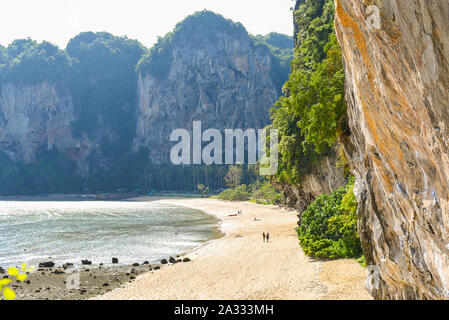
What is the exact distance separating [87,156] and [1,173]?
108 ft

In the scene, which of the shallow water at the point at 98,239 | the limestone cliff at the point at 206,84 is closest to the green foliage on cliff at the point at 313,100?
the shallow water at the point at 98,239

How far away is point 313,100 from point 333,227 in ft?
24.9

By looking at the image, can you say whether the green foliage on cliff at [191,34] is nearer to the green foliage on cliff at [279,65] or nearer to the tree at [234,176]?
the green foliage on cliff at [279,65]

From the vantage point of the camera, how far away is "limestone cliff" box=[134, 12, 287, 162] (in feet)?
465

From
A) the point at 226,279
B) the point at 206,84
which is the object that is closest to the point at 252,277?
the point at 226,279

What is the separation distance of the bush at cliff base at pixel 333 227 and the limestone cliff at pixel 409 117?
985cm

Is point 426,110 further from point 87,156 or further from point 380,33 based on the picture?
point 87,156

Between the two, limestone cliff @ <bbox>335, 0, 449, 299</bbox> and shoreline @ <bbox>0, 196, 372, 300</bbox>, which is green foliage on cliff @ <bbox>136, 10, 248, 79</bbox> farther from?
limestone cliff @ <bbox>335, 0, 449, 299</bbox>

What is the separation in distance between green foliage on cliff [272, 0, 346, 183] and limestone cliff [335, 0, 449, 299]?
8.63 metres

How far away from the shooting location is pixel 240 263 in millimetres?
22969

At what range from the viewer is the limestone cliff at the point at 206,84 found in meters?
142

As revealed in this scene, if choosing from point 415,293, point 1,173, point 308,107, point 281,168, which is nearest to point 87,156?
point 1,173

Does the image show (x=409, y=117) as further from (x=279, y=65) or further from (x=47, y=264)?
(x=279, y=65)

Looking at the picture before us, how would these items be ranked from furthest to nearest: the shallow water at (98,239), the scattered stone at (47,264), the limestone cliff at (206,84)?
the limestone cliff at (206,84) < the shallow water at (98,239) < the scattered stone at (47,264)
